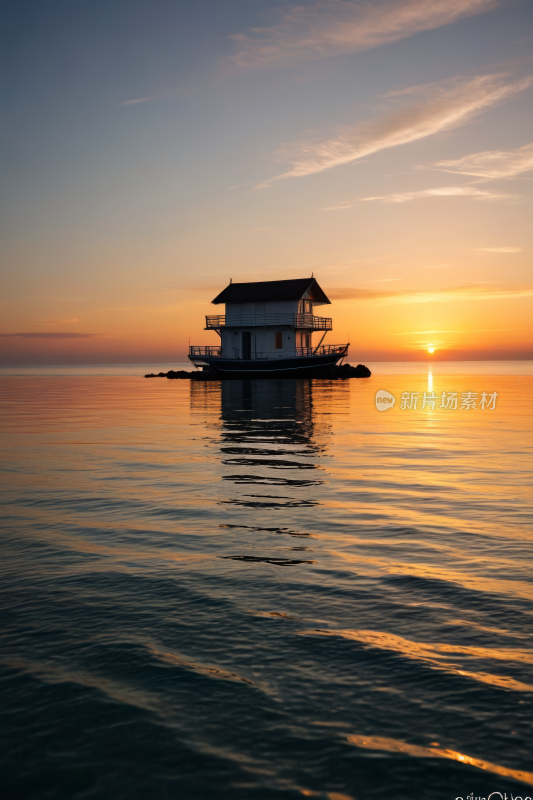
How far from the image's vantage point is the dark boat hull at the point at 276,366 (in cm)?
5044

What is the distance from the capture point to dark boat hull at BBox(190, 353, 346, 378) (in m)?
50.4

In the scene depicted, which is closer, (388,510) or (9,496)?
(388,510)

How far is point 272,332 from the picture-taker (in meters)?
52.3

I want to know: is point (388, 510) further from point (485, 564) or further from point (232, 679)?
point (232, 679)

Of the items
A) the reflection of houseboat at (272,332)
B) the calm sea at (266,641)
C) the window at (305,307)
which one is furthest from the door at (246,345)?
the calm sea at (266,641)

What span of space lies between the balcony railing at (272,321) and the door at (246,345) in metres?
1.05

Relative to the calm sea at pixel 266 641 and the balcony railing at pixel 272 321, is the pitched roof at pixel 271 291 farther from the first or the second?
the calm sea at pixel 266 641

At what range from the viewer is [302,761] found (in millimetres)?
2906

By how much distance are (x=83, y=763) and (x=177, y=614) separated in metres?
1.65

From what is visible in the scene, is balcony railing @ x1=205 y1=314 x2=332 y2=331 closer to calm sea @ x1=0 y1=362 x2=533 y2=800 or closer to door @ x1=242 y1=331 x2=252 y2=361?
door @ x1=242 y1=331 x2=252 y2=361

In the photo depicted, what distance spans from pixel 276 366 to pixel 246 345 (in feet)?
13.6

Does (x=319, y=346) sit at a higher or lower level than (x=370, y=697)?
higher

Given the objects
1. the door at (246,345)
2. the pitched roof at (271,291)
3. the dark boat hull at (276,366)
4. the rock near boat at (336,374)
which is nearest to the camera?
the dark boat hull at (276,366)

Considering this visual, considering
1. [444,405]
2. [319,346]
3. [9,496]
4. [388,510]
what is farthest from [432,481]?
[319,346]
